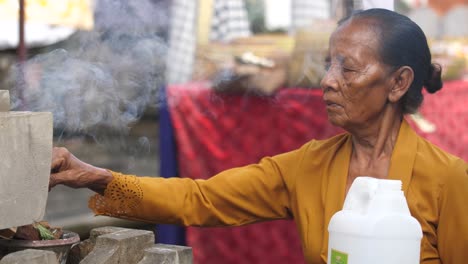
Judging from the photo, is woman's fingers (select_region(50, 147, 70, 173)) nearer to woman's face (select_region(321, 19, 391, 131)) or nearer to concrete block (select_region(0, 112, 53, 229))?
concrete block (select_region(0, 112, 53, 229))

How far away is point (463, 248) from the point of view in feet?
8.22

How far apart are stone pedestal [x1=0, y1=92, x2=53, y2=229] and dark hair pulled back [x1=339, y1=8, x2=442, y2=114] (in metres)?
1.04

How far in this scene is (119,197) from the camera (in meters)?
2.67

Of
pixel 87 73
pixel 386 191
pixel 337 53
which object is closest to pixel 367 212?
pixel 386 191

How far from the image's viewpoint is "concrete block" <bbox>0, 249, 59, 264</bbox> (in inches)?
82.0

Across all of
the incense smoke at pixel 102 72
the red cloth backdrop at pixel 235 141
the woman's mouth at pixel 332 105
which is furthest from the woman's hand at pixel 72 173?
the red cloth backdrop at pixel 235 141

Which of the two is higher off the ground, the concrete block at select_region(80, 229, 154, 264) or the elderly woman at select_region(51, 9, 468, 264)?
the elderly woman at select_region(51, 9, 468, 264)

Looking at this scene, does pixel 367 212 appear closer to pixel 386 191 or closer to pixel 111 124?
pixel 386 191

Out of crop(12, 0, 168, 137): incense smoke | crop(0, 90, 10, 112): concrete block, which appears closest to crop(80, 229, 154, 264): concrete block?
crop(0, 90, 10, 112): concrete block

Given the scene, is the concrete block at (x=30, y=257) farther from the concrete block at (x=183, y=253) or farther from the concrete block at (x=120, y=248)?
the concrete block at (x=183, y=253)

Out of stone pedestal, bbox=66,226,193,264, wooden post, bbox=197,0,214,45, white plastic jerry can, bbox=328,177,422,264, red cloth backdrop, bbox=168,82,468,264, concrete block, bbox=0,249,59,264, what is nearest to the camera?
concrete block, bbox=0,249,59,264

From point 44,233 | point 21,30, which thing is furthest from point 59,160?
point 21,30

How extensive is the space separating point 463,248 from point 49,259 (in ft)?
3.92

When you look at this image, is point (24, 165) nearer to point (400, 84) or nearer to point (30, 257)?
point (30, 257)
